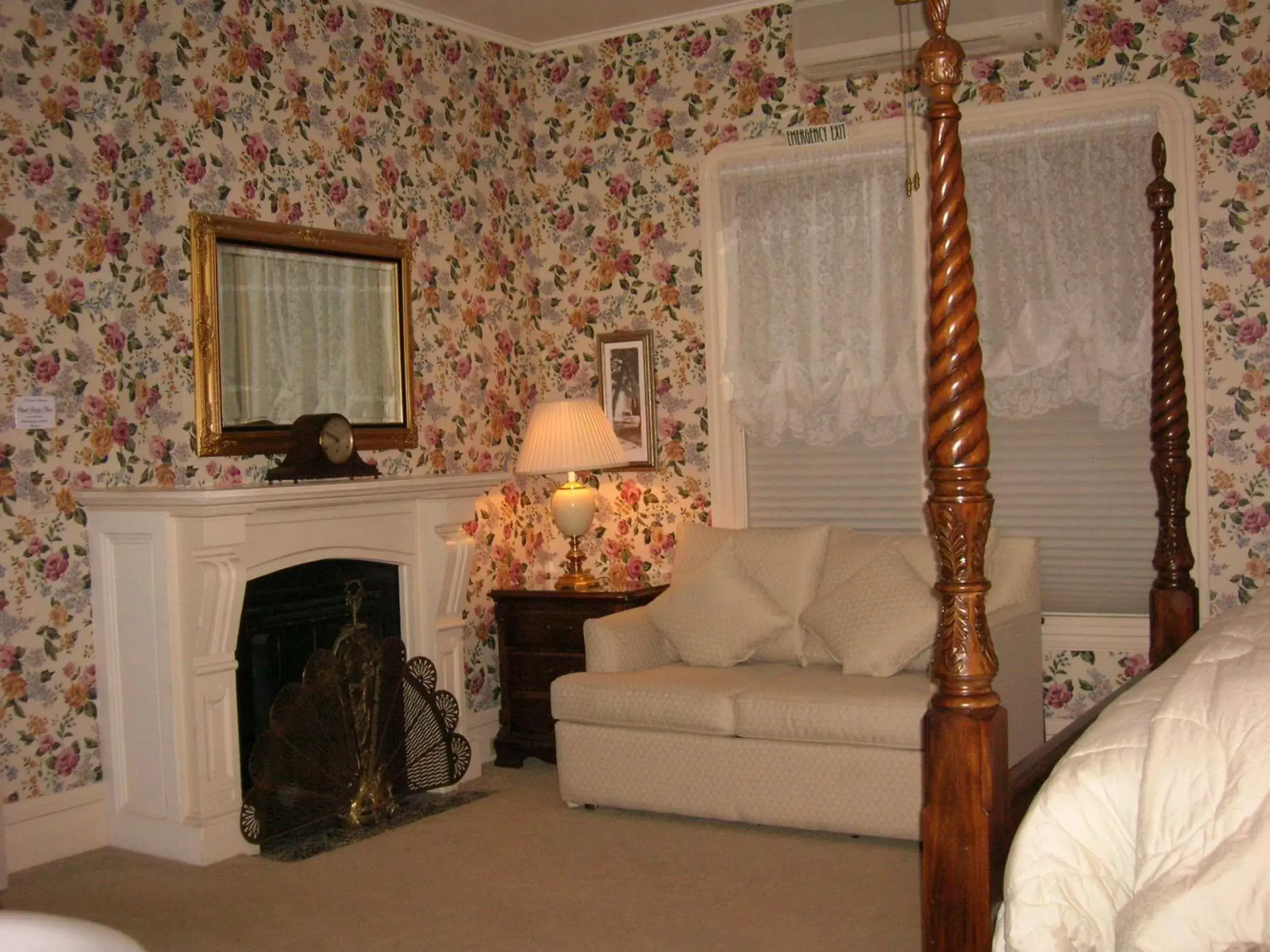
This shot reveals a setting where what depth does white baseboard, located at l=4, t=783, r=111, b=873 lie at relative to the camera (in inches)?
157

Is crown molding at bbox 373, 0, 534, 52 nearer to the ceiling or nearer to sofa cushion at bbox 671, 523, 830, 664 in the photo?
the ceiling

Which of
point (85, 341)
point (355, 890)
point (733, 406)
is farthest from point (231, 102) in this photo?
point (355, 890)

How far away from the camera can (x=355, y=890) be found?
12.4ft

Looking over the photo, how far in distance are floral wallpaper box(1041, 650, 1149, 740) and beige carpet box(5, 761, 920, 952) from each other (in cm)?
116

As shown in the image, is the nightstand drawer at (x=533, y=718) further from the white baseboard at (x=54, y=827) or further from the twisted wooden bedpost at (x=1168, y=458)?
the twisted wooden bedpost at (x=1168, y=458)

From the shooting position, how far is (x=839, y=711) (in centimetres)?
405

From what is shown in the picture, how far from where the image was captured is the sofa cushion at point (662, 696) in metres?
4.27

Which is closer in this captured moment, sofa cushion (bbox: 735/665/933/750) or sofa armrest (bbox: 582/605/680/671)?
sofa cushion (bbox: 735/665/933/750)

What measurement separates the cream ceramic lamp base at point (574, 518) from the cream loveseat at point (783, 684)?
0.52m

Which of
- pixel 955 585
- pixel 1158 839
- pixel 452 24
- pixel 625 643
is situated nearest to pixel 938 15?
pixel 955 585

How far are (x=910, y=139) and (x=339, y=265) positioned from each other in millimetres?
2247

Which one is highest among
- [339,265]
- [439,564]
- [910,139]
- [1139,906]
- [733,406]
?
[910,139]

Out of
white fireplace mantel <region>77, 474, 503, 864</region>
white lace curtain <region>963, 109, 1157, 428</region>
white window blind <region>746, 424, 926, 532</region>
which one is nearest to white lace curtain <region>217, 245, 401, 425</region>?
white fireplace mantel <region>77, 474, 503, 864</region>

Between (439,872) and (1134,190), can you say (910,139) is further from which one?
(439,872)
